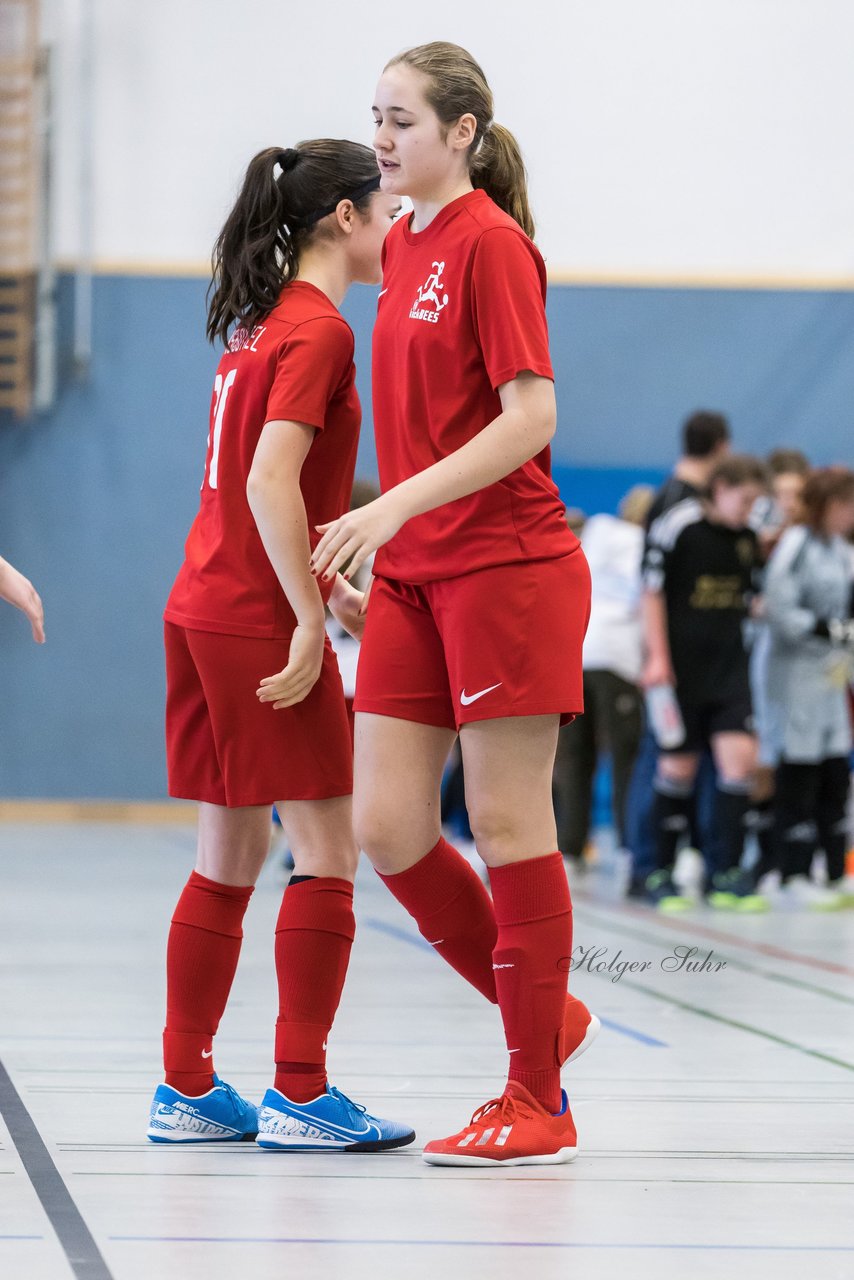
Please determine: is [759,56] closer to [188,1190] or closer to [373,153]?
[373,153]

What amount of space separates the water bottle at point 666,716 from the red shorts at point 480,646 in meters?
3.77

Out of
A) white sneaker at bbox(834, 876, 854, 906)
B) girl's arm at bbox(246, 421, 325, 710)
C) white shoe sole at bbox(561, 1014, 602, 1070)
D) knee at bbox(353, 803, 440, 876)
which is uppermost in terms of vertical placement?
girl's arm at bbox(246, 421, 325, 710)

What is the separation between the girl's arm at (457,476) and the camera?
7.82 feet

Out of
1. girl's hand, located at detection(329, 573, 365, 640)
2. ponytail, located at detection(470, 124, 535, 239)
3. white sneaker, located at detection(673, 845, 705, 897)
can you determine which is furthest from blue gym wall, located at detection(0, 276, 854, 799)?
ponytail, located at detection(470, 124, 535, 239)

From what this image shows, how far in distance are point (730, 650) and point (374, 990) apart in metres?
2.58

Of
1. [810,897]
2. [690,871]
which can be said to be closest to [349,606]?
[810,897]

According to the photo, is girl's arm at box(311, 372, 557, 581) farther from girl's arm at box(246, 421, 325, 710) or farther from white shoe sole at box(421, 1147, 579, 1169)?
white shoe sole at box(421, 1147, 579, 1169)

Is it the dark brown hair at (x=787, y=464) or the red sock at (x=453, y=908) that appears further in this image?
the dark brown hair at (x=787, y=464)

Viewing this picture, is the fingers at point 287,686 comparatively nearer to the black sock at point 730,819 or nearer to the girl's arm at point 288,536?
the girl's arm at point 288,536

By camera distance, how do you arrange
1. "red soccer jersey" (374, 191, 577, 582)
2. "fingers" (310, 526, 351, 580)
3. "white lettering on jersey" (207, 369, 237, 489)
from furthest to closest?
1. "white lettering on jersey" (207, 369, 237, 489)
2. "red soccer jersey" (374, 191, 577, 582)
3. "fingers" (310, 526, 351, 580)

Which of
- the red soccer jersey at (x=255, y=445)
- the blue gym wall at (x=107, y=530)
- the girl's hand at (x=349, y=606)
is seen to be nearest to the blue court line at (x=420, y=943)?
the girl's hand at (x=349, y=606)

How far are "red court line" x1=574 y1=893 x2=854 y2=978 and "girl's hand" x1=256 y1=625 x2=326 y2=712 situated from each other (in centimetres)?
268

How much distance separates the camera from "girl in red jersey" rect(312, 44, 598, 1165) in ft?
8.41

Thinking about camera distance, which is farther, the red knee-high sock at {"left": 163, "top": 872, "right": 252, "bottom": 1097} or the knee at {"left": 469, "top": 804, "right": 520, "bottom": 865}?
the red knee-high sock at {"left": 163, "top": 872, "right": 252, "bottom": 1097}
